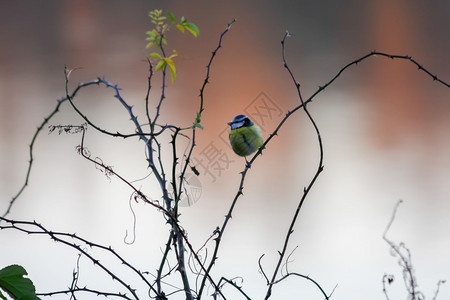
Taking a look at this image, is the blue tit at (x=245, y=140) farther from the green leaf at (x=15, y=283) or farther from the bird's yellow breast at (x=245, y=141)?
the green leaf at (x=15, y=283)

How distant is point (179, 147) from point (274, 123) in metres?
0.34

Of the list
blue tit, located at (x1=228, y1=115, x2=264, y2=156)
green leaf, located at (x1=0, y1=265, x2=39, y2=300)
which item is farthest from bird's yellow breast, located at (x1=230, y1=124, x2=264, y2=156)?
green leaf, located at (x1=0, y1=265, x2=39, y2=300)

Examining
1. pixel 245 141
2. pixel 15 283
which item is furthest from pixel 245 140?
pixel 15 283

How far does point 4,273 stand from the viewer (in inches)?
19.4

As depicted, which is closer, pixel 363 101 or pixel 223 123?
pixel 223 123

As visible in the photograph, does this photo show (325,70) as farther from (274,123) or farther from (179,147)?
(179,147)

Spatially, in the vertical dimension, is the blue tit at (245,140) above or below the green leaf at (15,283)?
above

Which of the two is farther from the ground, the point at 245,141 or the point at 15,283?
the point at 245,141

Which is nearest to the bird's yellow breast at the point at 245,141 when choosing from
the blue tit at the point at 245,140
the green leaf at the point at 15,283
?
the blue tit at the point at 245,140

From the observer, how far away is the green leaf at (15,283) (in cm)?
49

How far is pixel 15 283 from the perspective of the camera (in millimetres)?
496

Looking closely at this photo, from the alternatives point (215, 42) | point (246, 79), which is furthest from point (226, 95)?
point (215, 42)

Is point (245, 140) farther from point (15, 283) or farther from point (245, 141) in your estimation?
point (15, 283)

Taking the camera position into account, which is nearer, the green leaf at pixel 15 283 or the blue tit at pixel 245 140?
the green leaf at pixel 15 283
